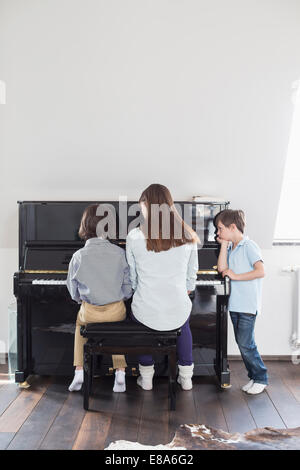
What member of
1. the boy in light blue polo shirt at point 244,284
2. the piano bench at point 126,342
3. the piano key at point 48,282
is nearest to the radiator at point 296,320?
the boy in light blue polo shirt at point 244,284

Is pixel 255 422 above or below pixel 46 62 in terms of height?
below

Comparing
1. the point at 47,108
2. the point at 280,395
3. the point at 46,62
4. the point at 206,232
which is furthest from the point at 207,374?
the point at 46,62

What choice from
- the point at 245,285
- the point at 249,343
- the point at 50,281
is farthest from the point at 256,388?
the point at 50,281

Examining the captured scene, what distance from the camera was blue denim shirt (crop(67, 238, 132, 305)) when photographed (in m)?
2.66

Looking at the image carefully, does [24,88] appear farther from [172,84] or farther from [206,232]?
[206,232]

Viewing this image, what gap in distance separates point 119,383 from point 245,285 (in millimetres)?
1042

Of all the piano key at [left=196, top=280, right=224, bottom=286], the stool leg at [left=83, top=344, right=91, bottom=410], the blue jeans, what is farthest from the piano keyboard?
the blue jeans

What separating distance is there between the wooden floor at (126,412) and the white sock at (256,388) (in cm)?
4

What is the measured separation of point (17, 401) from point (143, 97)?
217 centimetres

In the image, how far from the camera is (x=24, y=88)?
3139mm

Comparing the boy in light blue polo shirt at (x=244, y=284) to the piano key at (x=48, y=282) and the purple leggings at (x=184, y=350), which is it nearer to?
the purple leggings at (x=184, y=350)

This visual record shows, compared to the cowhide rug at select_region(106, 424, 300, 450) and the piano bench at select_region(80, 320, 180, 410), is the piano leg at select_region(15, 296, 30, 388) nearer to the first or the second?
the piano bench at select_region(80, 320, 180, 410)

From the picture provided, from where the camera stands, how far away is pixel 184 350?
294cm

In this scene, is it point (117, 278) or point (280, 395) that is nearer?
point (117, 278)
